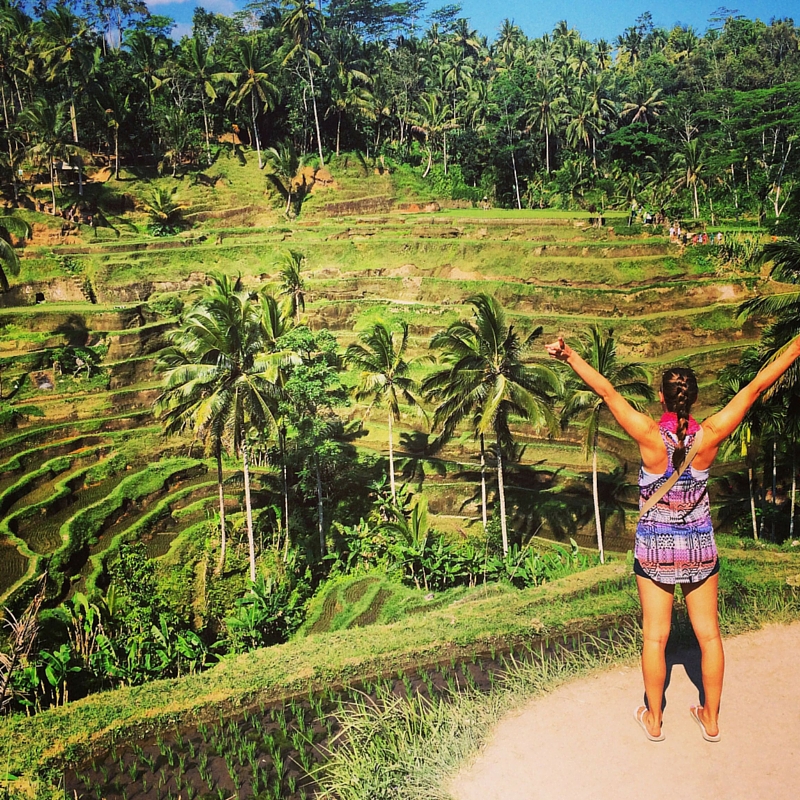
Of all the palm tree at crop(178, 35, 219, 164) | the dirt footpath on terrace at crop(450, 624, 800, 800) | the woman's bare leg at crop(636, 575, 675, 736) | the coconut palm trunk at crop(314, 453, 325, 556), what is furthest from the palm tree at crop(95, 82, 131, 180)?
the woman's bare leg at crop(636, 575, 675, 736)

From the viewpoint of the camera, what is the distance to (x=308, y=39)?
165 ft

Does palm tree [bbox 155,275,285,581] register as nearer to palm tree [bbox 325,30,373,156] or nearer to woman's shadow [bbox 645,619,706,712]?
woman's shadow [bbox 645,619,706,712]

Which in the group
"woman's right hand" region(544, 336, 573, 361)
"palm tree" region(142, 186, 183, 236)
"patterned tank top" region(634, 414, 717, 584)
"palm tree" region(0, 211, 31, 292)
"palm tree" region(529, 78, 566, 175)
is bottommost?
"patterned tank top" region(634, 414, 717, 584)

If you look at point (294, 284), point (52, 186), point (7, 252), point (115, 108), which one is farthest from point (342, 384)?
point (115, 108)

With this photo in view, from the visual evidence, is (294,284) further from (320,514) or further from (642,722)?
(642,722)

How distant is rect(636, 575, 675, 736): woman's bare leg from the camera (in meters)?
→ 5.16

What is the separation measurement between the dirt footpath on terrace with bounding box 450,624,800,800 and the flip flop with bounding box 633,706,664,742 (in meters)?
0.04

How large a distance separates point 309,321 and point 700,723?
2773 cm

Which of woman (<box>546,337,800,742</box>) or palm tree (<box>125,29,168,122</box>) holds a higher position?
palm tree (<box>125,29,168,122</box>)

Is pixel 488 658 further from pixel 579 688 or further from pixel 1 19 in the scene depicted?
pixel 1 19

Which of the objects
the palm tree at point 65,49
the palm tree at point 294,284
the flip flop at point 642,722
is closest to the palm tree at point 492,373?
the flip flop at point 642,722

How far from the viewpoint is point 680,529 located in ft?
16.6

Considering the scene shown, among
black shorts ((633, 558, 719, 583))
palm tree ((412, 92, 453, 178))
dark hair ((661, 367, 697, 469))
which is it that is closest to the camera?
dark hair ((661, 367, 697, 469))

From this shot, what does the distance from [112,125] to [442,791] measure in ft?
160
